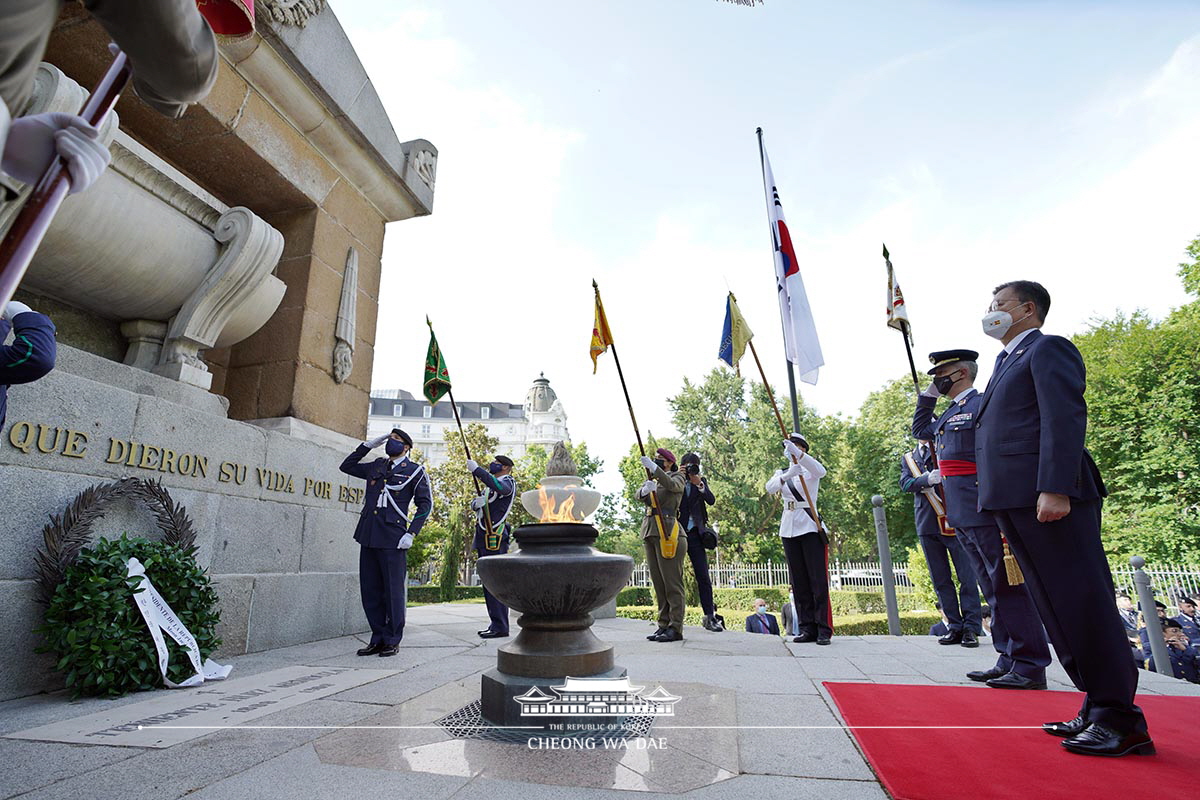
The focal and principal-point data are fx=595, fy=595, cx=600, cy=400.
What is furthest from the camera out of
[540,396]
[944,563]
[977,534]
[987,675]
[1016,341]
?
[540,396]

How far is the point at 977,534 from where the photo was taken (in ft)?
14.5

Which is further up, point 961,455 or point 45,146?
point 45,146

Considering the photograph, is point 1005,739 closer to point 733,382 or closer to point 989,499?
point 989,499

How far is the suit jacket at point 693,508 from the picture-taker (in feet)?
24.9

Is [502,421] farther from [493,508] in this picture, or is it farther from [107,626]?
[107,626]

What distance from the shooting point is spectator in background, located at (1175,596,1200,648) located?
712 cm

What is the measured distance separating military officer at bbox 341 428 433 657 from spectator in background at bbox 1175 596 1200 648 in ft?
29.7

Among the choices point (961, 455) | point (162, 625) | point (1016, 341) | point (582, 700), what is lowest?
point (582, 700)

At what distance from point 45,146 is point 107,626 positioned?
11.4 ft

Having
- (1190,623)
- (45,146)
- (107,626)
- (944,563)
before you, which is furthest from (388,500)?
(1190,623)

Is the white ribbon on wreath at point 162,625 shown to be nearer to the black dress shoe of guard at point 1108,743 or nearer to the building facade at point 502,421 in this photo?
the black dress shoe of guard at point 1108,743

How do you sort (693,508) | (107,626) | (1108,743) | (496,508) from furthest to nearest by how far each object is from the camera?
(693,508)
(496,508)
(107,626)
(1108,743)

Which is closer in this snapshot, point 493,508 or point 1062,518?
point 1062,518

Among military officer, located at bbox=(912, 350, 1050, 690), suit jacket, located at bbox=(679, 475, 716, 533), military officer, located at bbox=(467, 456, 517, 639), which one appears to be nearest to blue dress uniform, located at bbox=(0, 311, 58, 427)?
military officer, located at bbox=(467, 456, 517, 639)
